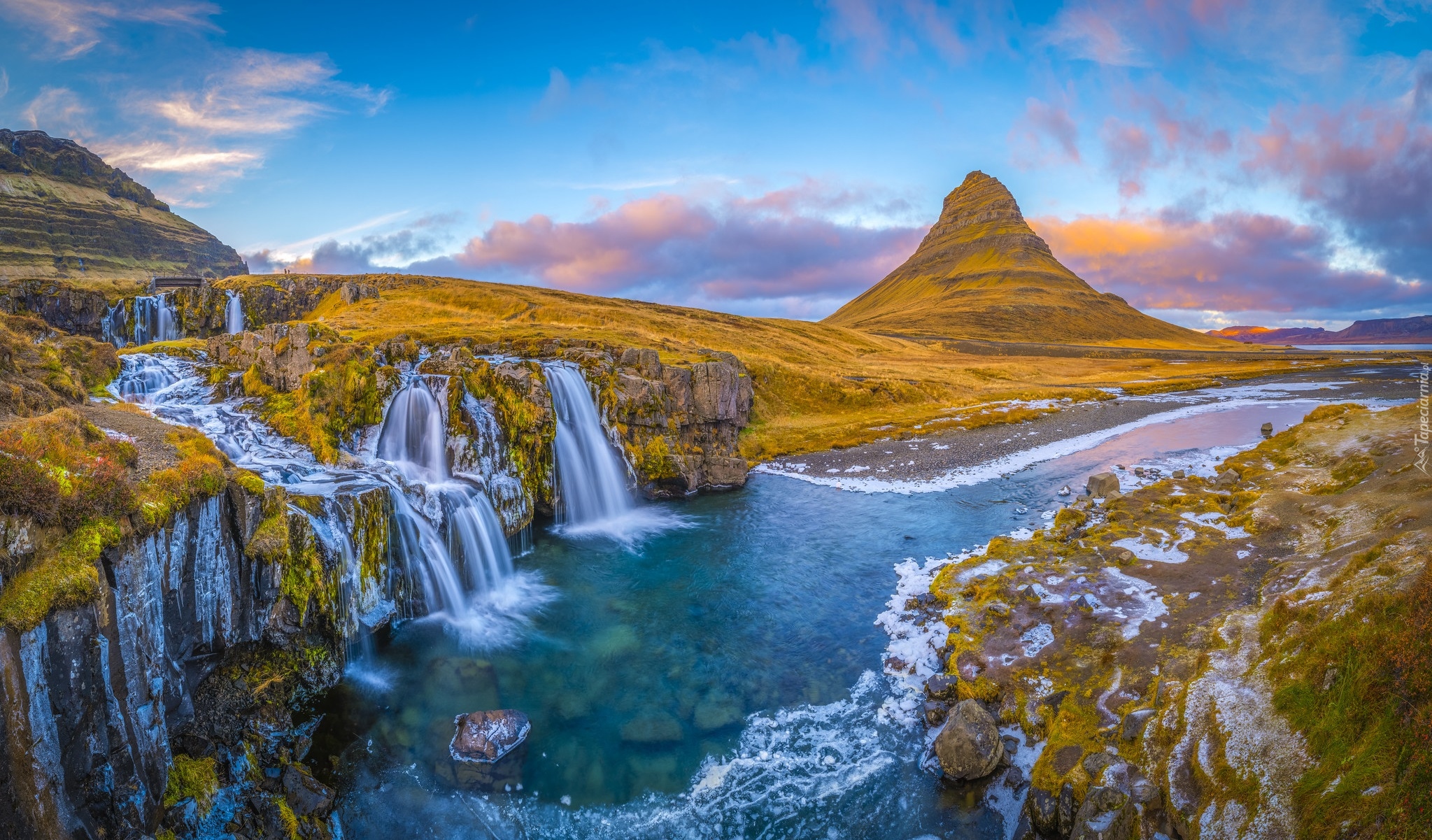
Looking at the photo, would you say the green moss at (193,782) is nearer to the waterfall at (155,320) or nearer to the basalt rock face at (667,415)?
the basalt rock face at (667,415)

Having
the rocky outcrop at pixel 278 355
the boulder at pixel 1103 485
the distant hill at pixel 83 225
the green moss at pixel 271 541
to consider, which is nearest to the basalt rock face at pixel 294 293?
the rocky outcrop at pixel 278 355

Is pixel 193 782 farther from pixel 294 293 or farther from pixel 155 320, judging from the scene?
pixel 294 293

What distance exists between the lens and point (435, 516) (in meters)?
23.0

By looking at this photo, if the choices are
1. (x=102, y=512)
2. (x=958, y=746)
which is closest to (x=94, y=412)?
(x=102, y=512)

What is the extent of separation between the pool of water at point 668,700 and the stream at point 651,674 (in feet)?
0.19

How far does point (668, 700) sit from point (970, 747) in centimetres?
816

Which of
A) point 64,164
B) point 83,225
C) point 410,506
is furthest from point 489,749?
point 64,164

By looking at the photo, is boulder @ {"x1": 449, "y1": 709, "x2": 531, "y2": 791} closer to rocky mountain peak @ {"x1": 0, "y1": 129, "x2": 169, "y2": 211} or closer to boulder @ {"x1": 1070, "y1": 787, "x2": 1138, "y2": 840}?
boulder @ {"x1": 1070, "y1": 787, "x2": 1138, "y2": 840}

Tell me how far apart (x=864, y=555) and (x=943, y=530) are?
17.0ft

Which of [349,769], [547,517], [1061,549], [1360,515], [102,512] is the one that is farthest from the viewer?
[547,517]

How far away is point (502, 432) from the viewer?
99.9 ft

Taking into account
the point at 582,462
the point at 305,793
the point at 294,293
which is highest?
the point at 294,293

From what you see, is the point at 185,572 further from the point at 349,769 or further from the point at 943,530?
the point at 943,530

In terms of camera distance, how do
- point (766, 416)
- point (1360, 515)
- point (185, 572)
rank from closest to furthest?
1. point (185, 572)
2. point (1360, 515)
3. point (766, 416)
